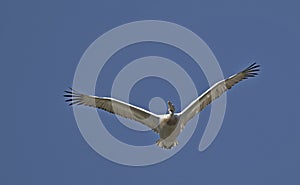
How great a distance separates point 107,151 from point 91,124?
1131mm

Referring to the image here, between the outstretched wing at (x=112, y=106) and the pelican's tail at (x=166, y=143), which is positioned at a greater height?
the outstretched wing at (x=112, y=106)

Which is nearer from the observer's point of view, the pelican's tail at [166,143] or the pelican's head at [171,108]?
the pelican's head at [171,108]

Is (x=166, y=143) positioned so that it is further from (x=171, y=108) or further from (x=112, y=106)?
(x=112, y=106)

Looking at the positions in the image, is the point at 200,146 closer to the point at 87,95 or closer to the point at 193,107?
the point at 193,107

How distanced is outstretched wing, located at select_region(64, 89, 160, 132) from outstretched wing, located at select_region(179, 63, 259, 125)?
75cm

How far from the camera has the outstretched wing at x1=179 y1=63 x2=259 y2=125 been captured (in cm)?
2300

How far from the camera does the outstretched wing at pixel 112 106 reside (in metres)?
22.8

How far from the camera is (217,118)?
2483 cm

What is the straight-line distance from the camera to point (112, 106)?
22938 mm

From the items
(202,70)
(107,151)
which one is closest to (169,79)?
(202,70)

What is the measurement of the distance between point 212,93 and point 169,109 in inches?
44.5

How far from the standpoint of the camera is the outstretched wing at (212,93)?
23000mm

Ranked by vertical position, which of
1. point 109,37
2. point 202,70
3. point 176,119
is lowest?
point 176,119

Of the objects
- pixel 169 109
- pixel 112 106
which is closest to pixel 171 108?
pixel 169 109
